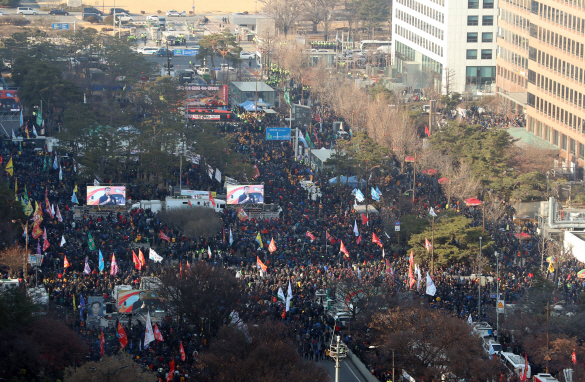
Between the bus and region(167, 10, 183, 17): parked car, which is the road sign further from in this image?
the bus

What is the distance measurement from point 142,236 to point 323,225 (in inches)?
431

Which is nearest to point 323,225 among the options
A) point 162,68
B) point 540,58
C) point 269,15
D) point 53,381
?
point 53,381

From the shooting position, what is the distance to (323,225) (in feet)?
191

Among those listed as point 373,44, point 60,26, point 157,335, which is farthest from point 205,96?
point 157,335

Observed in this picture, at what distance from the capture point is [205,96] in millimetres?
99125

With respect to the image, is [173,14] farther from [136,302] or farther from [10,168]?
[136,302]

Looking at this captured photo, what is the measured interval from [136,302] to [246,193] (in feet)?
62.3

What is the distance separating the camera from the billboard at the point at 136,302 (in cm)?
4525

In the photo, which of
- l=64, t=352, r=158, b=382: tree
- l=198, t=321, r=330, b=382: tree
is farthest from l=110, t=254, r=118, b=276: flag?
l=64, t=352, r=158, b=382: tree

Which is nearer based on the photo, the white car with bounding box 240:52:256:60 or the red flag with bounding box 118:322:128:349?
the red flag with bounding box 118:322:128:349

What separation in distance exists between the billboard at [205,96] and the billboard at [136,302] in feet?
158

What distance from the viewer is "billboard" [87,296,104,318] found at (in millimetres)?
45156

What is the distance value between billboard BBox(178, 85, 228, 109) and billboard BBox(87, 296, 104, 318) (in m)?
48.4

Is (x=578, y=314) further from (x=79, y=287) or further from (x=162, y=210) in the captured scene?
(x=162, y=210)
